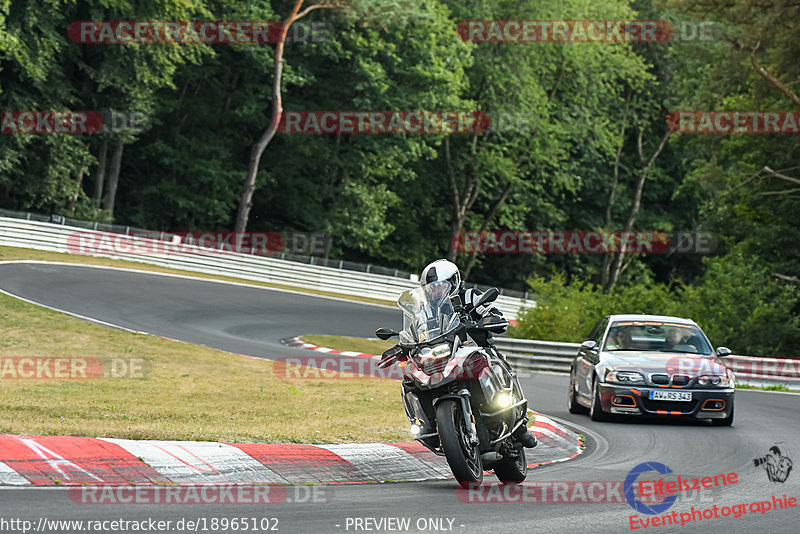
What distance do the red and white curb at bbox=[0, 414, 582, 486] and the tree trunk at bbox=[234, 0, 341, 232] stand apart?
37828mm

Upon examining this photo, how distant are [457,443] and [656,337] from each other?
8756mm

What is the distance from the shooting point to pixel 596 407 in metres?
15.2

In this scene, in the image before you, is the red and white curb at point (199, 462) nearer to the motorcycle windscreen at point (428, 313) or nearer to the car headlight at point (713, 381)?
the motorcycle windscreen at point (428, 313)

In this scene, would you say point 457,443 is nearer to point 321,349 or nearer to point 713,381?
point 713,381

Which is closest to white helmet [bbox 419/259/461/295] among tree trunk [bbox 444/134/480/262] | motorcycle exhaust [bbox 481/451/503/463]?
motorcycle exhaust [bbox 481/451/503/463]

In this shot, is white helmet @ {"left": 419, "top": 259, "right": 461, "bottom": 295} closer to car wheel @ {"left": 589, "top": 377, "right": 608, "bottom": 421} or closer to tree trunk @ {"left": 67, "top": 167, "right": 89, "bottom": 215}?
car wheel @ {"left": 589, "top": 377, "right": 608, "bottom": 421}

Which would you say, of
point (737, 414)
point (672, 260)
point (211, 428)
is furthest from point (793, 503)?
point (672, 260)

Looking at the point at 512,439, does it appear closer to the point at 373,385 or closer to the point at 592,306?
the point at 373,385

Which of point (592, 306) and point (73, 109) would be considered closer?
point (592, 306)

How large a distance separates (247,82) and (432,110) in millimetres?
8480

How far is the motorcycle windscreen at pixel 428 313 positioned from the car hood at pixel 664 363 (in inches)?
270

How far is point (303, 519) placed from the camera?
6844 millimetres

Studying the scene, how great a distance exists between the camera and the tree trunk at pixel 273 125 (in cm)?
4662

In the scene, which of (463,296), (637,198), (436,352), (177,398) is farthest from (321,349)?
(637,198)
